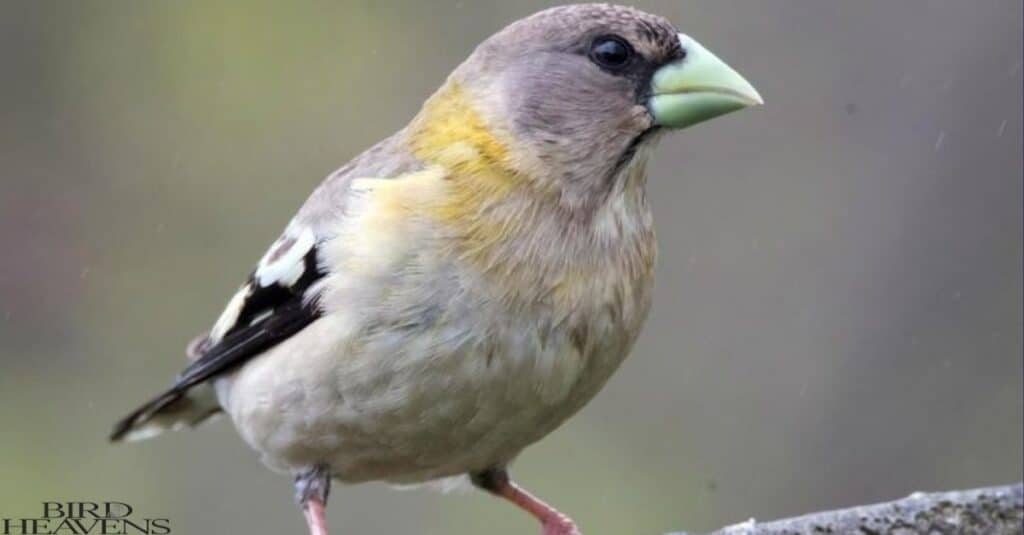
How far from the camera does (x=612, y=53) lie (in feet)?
15.1

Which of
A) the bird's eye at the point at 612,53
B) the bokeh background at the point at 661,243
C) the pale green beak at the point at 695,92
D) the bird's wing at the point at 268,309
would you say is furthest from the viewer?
the bokeh background at the point at 661,243

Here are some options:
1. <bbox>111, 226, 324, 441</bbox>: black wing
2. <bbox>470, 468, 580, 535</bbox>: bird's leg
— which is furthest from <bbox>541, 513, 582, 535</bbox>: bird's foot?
<bbox>111, 226, 324, 441</bbox>: black wing

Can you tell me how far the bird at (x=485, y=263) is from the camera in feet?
14.2

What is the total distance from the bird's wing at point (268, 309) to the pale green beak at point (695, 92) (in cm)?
90

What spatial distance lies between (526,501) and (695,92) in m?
1.26

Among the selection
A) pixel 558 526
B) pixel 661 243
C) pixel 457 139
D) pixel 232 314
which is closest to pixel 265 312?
pixel 232 314

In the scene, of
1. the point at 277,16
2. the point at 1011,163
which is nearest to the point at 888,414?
the point at 1011,163

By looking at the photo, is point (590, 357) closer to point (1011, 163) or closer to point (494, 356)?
point (494, 356)

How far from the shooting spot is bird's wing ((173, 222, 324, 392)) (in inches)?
188

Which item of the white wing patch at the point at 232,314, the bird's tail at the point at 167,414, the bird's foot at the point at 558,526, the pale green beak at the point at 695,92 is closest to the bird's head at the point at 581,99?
the pale green beak at the point at 695,92

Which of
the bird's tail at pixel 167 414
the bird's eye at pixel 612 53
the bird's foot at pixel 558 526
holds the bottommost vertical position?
the bird's foot at pixel 558 526

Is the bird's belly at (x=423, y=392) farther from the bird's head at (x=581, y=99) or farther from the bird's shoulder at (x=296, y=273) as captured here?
the bird's head at (x=581, y=99)

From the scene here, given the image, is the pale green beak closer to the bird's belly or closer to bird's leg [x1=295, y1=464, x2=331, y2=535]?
the bird's belly

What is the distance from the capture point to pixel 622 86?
180 inches
